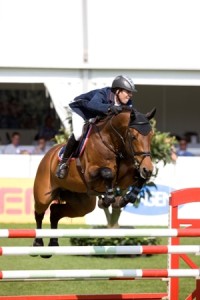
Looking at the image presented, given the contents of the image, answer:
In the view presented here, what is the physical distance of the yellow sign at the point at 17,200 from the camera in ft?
51.8

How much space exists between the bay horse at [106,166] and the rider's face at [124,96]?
202 mm

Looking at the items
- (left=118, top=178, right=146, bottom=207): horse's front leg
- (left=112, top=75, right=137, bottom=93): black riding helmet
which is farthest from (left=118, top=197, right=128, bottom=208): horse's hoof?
(left=112, top=75, right=137, bottom=93): black riding helmet

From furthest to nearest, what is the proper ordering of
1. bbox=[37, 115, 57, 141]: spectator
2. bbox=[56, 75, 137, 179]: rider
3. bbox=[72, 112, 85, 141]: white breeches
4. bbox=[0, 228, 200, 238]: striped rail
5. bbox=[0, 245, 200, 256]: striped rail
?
bbox=[37, 115, 57, 141]: spectator
bbox=[72, 112, 85, 141]: white breeches
bbox=[56, 75, 137, 179]: rider
bbox=[0, 228, 200, 238]: striped rail
bbox=[0, 245, 200, 256]: striped rail

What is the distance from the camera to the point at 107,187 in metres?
7.70

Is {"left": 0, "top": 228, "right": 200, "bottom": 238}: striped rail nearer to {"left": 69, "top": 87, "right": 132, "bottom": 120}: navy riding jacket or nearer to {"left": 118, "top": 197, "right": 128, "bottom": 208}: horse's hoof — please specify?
{"left": 118, "top": 197, "right": 128, "bottom": 208}: horse's hoof

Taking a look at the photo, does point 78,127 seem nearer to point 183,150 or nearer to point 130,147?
point 130,147

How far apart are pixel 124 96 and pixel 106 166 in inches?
26.9

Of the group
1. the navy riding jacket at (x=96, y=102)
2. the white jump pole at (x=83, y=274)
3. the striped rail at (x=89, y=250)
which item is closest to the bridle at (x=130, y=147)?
the navy riding jacket at (x=96, y=102)

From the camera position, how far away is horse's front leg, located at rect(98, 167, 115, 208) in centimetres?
758

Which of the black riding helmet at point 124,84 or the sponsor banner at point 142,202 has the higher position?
the black riding helmet at point 124,84

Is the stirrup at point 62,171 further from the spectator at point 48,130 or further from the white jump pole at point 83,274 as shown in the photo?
the spectator at point 48,130
